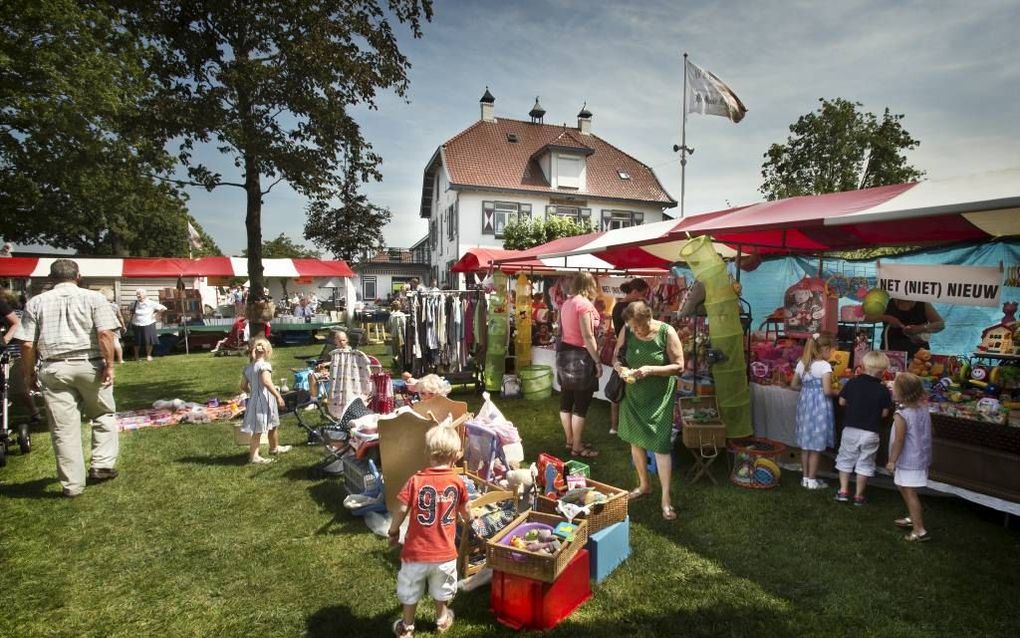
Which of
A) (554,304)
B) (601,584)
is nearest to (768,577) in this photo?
(601,584)

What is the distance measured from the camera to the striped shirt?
4.45 m

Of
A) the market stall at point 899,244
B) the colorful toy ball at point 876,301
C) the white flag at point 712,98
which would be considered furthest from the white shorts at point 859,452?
the white flag at point 712,98

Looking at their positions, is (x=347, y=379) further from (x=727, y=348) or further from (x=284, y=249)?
(x=284, y=249)

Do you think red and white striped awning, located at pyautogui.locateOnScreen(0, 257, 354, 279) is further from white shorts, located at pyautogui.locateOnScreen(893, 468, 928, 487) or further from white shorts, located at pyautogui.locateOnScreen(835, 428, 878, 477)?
white shorts, located at pyautogui.locateOnScreen(893, 468, 928, 487)

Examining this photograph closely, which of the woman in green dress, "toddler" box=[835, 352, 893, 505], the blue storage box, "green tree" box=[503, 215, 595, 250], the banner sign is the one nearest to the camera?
the blue storage box

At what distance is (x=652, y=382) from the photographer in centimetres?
398

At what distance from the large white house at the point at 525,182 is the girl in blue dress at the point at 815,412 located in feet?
61.0

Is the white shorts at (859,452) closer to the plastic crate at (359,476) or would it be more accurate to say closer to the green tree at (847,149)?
the plastic crate at (359,476)

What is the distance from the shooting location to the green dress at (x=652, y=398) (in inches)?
154

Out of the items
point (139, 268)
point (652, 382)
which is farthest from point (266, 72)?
point (139, 268)

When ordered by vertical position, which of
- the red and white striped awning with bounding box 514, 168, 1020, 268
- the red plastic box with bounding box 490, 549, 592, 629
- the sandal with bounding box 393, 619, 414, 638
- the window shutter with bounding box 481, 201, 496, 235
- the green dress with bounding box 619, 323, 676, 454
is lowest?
the sandal with bounding box 393, 619, 414, 638

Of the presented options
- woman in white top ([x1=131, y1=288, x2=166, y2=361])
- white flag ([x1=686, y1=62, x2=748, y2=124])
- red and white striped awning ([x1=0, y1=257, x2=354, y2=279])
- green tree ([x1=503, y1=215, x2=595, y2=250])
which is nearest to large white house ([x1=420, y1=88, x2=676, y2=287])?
green tree ([x1=503, y1=215, x2=595, y2=250])

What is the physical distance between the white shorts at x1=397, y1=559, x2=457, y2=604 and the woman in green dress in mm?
1892

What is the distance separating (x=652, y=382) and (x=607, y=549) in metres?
1.30
